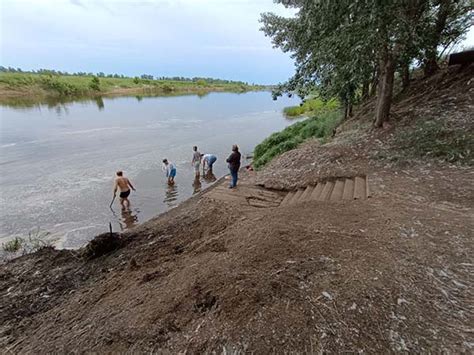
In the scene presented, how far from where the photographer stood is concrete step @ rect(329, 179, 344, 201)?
21.2 ft

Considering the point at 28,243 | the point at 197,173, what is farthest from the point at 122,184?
the point at 197,173

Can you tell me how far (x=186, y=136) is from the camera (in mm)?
25562

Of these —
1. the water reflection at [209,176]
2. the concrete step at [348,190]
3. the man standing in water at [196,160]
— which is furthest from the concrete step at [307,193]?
the man standing in water at [196,160]

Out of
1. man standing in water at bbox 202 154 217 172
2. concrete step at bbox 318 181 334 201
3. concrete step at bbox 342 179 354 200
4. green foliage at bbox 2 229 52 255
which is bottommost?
green foliage at bbox 2 229 52 255

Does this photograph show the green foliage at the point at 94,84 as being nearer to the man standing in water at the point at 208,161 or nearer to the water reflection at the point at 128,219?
the man standing in water at the point at 208,161

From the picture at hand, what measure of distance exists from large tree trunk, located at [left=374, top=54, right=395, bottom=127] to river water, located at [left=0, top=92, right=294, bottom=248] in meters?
7.85

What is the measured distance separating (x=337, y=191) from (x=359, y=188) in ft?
1.60

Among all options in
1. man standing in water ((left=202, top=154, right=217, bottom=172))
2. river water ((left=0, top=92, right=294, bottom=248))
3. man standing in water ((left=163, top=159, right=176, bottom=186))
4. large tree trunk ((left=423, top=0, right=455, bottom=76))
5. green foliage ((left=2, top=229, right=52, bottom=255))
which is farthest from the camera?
man standing in water ((left=202, top=154, right=217, bottom=172))

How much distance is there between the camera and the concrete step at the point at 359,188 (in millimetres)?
6192

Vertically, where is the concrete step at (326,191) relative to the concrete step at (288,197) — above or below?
above

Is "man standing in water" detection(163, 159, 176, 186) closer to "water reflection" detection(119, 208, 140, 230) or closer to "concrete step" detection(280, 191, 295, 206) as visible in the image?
"water reflection" detection(119, 208, 140, 230)

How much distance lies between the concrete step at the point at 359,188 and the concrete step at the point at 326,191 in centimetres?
58

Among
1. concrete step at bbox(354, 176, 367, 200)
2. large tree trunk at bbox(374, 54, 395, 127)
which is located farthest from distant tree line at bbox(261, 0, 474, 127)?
concrete step at bbox(354, 176, 367, 200)

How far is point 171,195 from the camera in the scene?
12.4m
